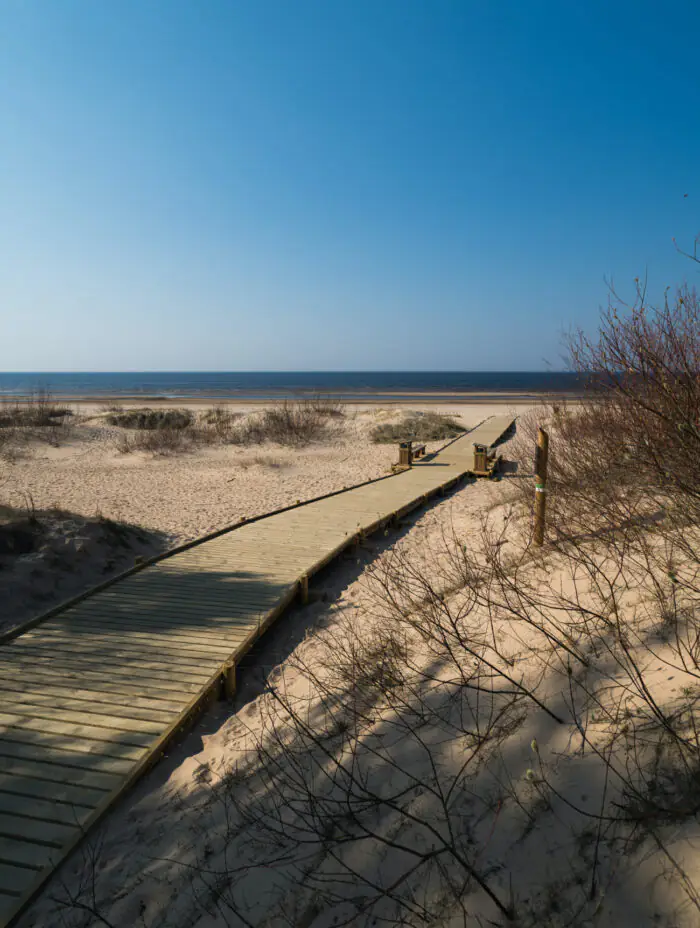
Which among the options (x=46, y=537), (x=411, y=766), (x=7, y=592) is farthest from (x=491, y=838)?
(x=46, y=537)

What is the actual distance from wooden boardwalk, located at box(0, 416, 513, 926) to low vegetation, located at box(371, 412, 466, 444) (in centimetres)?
1443

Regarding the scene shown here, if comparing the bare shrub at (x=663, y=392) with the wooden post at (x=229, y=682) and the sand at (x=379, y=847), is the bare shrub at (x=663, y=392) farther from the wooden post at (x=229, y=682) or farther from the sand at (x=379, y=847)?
the wooden post at (x=229, y=682)

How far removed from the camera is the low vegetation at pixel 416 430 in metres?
22.1

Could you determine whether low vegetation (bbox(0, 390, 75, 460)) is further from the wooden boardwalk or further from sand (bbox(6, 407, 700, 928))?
sand (bbox(6, 407, 700, 928))

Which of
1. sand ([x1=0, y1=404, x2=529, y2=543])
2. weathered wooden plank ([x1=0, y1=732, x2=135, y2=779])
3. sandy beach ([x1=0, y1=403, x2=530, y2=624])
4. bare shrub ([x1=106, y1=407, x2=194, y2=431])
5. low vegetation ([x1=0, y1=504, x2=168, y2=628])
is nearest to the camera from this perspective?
weathered wooden plank ([x1=0, y1=732, x2=135, y2=779])

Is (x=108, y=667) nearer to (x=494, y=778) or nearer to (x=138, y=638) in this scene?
(x=138, y=638)

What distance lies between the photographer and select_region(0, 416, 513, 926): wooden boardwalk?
9.50 feet

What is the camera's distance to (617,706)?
2.70 m

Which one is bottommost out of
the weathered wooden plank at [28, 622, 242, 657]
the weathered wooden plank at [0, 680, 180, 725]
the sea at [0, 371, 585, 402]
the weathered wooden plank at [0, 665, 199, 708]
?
the weathered wooden plank at [0, 680, 180, 725]

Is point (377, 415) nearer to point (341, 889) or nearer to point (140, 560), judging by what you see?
point (140, 560)

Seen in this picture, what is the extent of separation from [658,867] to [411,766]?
1216 millimetres

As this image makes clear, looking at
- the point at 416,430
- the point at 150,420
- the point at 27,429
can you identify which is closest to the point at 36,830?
the point at 27,429

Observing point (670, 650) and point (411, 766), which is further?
point (670, 650)

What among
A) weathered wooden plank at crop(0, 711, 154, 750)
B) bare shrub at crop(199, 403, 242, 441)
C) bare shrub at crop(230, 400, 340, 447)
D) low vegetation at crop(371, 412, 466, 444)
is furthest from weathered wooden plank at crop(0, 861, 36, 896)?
low vegetation at crop(371, 412, 466, 444)
